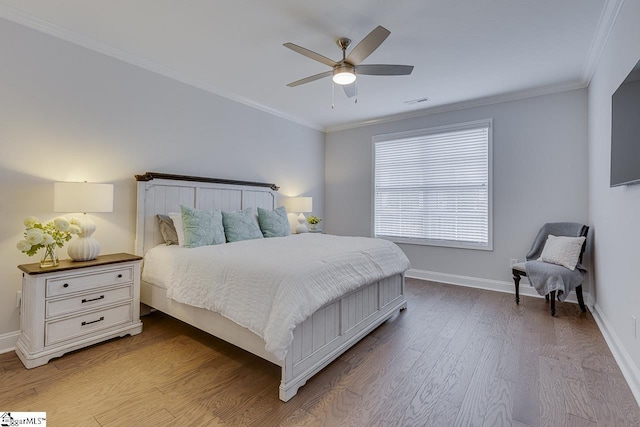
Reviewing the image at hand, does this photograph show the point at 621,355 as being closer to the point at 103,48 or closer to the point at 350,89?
the point at 350,89

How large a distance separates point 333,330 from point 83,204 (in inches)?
88.6

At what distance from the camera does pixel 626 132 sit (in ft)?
6.35

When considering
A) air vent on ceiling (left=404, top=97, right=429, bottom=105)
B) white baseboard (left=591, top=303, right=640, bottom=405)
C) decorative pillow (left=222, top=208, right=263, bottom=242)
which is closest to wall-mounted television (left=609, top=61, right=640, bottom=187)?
white baseboard (left=591, top=303, right=640, bottom=405)

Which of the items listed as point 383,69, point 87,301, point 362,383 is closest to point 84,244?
point 87,301

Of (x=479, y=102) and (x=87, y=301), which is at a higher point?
(x=479, y=102)

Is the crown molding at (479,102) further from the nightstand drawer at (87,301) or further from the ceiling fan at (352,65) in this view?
the nightstand drawer at (87,301)

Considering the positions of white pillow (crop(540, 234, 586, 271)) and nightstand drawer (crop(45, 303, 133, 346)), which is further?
white pillow (crop(540, 234, 586, 271))

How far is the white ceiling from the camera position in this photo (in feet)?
7.46

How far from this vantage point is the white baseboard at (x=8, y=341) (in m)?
2.38

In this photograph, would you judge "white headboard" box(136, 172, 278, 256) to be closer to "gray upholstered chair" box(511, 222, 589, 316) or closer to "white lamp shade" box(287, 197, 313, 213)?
"white lamp shade" box(287, 197, 313, 213)

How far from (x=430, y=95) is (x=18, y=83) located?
432 centimetres

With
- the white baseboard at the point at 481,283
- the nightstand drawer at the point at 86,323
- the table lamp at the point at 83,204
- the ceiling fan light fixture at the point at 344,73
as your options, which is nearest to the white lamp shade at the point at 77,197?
the table lamp at the point at 83,204

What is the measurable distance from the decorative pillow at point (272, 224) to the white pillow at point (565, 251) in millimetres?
3092

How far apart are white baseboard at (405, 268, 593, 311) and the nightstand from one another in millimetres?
3905
